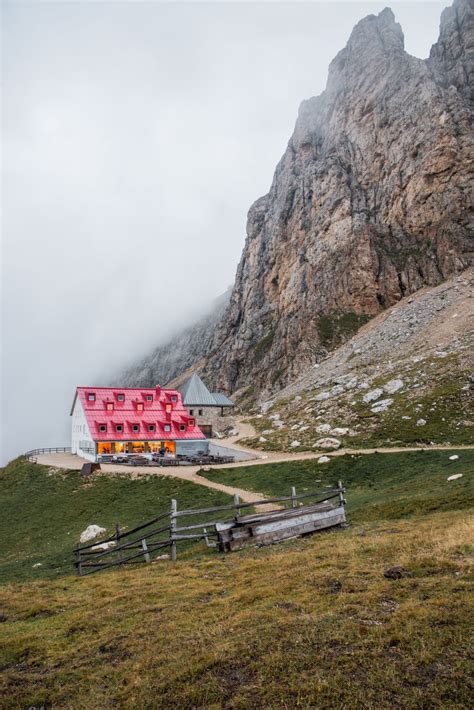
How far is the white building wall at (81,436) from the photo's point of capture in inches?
2418

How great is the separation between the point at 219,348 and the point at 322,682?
165176 millimetres

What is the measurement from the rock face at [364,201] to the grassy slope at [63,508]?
76.2 meters

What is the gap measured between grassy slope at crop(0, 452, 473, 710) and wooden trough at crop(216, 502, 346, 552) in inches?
33.9

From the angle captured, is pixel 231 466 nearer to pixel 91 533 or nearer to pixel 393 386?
pixel 91 533

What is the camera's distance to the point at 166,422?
2516 inches

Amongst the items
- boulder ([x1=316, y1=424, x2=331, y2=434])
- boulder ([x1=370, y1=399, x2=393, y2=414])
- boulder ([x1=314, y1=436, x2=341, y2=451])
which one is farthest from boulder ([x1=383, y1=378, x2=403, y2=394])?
Answer: boulder ([x1=314, y1=436, x2=341, y2=451])

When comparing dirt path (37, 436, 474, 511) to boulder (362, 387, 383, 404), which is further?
boulder (362, 387, 383, 404)

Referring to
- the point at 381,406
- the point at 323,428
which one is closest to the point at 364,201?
the point at 381,406

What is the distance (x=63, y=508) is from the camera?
1564 inches

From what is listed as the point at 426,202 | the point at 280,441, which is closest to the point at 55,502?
the point at 280,441

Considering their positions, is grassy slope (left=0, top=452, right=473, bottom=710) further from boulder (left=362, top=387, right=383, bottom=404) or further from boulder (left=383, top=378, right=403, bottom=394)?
boulder (left=383, top=378, right=403, bottom=394)

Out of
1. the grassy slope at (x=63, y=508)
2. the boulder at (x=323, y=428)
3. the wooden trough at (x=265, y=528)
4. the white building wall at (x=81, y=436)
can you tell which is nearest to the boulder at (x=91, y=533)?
the grassy slope at (x=63, y=508)

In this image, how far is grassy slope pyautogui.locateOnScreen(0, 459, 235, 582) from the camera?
27.9 metres

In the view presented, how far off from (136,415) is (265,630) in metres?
56.5
